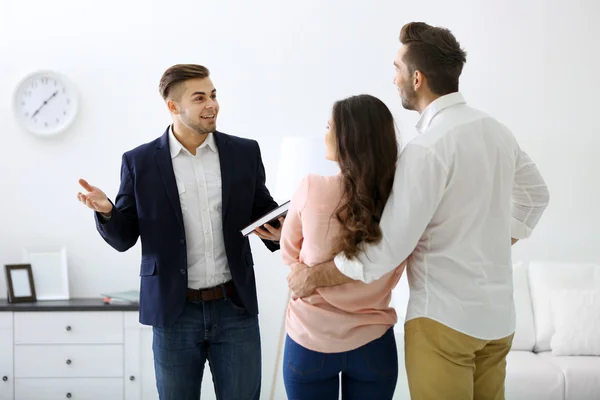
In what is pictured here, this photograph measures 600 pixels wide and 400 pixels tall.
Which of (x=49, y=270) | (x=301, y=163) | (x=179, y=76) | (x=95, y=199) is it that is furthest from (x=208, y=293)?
(x=49, y=270)

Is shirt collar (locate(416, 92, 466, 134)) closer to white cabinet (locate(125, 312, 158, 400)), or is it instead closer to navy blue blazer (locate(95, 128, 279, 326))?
navy blue blazer (locate(95, 128, 279, 326))

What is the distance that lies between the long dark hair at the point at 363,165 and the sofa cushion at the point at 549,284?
2.46 m

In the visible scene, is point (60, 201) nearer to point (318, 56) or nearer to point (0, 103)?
point (0, 103)

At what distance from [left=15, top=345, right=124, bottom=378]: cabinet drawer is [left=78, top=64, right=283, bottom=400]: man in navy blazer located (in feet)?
5.18

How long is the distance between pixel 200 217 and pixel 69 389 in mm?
1965

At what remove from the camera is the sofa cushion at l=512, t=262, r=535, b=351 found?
398 centimetres

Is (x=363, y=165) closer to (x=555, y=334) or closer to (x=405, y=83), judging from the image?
(x=405, y=83)

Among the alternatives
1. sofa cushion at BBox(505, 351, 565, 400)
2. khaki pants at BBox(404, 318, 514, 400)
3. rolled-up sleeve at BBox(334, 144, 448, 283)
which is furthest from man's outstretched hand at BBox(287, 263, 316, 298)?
sofa cushion at BBox(505, 351, 565, 400)

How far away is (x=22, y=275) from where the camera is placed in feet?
13.4

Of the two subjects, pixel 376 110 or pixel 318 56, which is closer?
pixel 376 110

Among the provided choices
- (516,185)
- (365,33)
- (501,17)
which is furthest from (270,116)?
(516,185)

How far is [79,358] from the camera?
12.7 feet

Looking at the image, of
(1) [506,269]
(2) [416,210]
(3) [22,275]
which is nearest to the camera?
(2) [416,210]

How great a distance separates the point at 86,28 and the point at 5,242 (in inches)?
52.0
